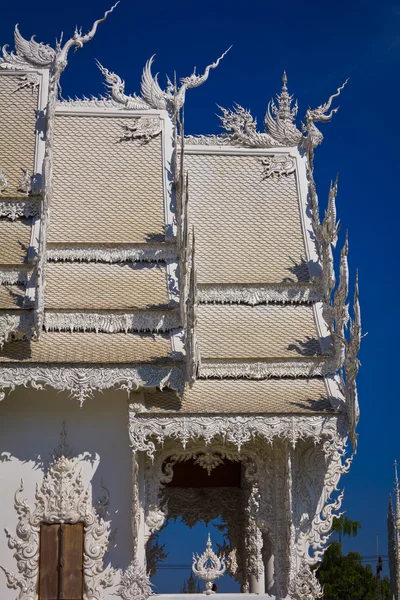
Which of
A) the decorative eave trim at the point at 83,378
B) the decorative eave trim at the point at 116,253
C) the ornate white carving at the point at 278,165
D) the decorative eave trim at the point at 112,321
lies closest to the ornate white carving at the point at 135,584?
the decorative eave trim at the point at 83,378

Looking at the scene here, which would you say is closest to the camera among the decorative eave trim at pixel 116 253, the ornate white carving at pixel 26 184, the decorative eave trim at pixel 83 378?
the decorative eave trim at pixel 83 378

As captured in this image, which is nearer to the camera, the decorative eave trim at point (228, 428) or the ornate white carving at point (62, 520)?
the decorative eave trim at point (228, 428)

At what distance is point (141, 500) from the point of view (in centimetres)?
1521

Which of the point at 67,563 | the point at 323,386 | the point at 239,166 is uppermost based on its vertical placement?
the point at 239,166

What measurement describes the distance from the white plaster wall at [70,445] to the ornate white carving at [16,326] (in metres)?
0.88

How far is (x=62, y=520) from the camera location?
15.2 m

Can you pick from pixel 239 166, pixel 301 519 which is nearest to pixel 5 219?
pixel 239 166

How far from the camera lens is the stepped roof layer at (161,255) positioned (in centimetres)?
1545

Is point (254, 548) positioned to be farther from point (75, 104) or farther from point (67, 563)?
point (75, 104)

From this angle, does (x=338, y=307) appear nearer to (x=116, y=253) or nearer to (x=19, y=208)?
(x=116, y=253)

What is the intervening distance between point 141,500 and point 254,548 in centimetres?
457

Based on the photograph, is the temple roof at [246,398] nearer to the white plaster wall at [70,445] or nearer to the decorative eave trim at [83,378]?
the decorative eave trim at [83,378]

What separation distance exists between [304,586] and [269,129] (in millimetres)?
8337

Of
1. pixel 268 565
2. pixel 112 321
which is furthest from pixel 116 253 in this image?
pixel 268 565
